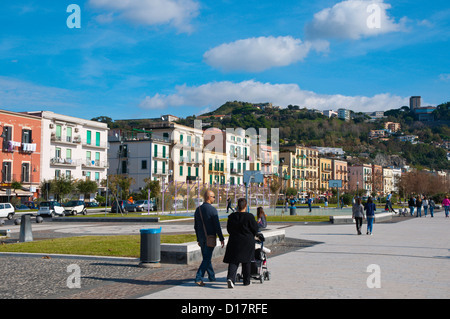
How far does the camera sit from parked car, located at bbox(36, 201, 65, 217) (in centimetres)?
3769

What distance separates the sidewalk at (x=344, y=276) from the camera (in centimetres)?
804

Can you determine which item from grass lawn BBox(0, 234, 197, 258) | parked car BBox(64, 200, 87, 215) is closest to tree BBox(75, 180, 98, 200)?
parked car BBox(64, 200, 87, 215)

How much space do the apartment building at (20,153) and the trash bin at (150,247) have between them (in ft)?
145

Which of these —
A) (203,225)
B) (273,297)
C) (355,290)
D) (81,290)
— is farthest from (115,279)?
(355,290)

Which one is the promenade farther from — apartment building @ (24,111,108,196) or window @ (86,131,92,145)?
window @ (86,131,92,145)

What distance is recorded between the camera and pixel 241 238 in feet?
27.9

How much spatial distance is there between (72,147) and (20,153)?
7.81m

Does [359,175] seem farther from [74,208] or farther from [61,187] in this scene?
[74,208]

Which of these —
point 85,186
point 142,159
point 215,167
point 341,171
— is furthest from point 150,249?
point 341,171

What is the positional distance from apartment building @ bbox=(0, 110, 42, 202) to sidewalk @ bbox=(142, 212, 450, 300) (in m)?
45.1

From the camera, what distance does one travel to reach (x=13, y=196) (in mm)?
52469

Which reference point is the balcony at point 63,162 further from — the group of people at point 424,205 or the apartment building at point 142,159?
the group of people at point 424,205
